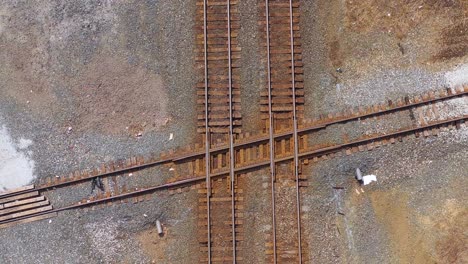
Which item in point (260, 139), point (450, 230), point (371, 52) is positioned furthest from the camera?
point (371, 52)

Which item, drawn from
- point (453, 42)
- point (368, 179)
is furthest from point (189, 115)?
point (453, 42)

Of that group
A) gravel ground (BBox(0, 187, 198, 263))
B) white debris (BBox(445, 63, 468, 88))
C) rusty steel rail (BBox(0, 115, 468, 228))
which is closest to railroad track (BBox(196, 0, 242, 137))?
rusty steel rail (BBox(0, 115, 468, 228))

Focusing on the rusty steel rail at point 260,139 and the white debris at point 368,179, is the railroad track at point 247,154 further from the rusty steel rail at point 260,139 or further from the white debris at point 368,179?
the white debris at point 368,179

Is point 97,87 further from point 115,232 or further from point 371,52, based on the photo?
point 371,52

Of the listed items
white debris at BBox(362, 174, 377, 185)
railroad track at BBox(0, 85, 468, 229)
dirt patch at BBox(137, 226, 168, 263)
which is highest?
railroad track at BBox(0, 85, 468, 229)

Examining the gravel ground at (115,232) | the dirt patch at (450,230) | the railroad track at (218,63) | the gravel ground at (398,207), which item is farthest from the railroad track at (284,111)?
the dirt patch at (450,230)

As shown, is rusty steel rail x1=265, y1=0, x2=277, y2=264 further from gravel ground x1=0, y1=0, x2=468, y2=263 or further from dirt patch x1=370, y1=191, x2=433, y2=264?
dirt patch x1=370, y1=191, x2=433, y2=264
